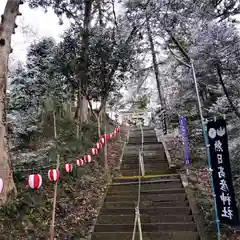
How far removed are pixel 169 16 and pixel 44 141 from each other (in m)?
7.59

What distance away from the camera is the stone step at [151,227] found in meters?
6.07

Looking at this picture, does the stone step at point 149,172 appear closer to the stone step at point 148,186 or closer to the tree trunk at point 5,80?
the stone step at point 148,186

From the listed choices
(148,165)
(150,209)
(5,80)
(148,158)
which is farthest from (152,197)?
(5,80)

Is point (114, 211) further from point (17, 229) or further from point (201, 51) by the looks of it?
point (201, 51)

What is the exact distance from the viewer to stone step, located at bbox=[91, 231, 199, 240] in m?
5.74

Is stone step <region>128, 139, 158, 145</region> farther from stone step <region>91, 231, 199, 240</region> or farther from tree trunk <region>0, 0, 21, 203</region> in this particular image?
tree trunk <region>0, 0, 21, 203</region>

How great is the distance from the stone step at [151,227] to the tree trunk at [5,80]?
92.6 inches

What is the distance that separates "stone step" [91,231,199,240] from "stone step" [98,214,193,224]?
1.73 feet

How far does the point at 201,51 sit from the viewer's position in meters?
7.85

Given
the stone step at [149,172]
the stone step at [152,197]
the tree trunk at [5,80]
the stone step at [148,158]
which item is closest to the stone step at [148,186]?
the stone step at [152,197]

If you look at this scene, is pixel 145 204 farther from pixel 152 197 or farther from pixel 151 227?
pixel 151 227

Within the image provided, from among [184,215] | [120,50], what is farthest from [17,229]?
[120,50]

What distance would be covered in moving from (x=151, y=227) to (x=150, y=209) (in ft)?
2.63

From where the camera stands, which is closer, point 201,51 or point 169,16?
point 201,51
